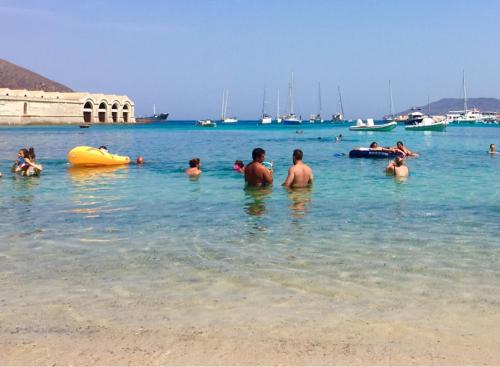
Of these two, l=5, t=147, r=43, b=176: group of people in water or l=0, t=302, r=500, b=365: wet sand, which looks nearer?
l=0, t=302, r=500, b=365: wet sand

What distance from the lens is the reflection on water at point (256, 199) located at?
11.1 m

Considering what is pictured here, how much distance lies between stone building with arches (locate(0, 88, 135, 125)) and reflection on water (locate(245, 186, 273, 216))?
4097 inches

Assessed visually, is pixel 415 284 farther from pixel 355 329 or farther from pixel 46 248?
pixel 46 248

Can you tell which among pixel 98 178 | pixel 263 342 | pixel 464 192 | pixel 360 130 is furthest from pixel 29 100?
pixel 263 342

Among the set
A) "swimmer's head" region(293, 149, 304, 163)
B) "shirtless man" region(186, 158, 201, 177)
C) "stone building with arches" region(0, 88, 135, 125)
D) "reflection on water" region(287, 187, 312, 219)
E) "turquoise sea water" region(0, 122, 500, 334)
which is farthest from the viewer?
"stone building with arches" region(0, 88, 135, 125)

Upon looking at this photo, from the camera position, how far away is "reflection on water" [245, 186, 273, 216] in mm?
11125

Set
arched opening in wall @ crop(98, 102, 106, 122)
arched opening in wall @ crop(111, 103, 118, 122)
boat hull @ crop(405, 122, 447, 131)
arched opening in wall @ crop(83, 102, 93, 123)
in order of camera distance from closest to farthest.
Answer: boat hull @ crop(405, 122, 447, 131) → arched opening in wall @ crop(83, 102, 93, 123) → arched opening in wall @ crop(98, 102, 106, 122) → arched opening in wall @ crop(111, 103, 118, 122)

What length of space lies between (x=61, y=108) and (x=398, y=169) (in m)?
117

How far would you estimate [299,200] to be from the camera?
1266 cm

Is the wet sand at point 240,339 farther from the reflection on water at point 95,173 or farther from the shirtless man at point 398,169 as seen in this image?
the reflection on water at point 95,173

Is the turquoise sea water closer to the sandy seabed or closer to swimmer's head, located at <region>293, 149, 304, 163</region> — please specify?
the sandy seabed

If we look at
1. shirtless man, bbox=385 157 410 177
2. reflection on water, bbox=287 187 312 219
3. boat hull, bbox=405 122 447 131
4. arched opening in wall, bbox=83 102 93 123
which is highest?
arched opening in wall, bbox=83 102 93 123

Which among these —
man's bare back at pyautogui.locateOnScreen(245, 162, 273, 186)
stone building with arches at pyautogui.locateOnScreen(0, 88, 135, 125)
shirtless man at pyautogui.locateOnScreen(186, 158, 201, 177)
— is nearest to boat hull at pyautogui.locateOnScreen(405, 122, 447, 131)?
shirtless man at pyautogui.locateOnScreen(186, 158, 201, 177)

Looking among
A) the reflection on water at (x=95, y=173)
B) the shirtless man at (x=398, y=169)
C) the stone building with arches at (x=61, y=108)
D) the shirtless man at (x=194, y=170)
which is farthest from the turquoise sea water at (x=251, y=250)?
the stone building with arches at (x=61, y=108)
